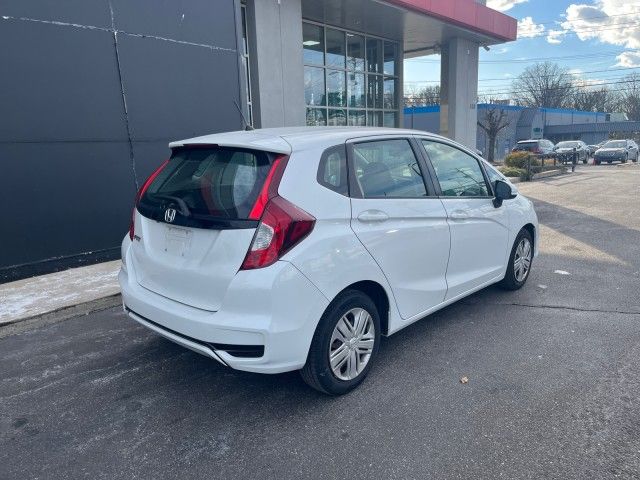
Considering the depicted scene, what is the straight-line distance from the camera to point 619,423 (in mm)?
2775

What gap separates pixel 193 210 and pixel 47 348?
2.27 m

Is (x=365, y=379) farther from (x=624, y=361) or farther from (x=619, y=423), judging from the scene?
(x=624, y=361)

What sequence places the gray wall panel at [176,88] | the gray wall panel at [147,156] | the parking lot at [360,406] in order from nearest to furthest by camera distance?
the parking lot at [360,406] < the gray wall panel at [176,88] < the gray wall panel at [147,156]

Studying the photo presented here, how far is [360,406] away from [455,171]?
7.42 feet

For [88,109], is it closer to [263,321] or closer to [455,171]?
[455,171]

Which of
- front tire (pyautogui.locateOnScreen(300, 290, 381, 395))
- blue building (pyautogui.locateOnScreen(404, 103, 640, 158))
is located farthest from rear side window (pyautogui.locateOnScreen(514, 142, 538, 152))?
front tire (pyautogui.locateOnScreen(300, 290, 381, 395))

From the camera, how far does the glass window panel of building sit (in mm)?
13430

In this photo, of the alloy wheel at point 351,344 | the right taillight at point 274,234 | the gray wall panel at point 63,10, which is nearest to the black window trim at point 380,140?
the right taillight at point 274,234

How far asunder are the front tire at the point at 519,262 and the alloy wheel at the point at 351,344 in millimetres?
2387

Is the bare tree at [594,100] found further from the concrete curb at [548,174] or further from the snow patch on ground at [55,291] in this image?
the snow patch on ground at [55,291]

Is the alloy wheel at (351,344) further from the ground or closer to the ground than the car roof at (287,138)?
closer to the ground

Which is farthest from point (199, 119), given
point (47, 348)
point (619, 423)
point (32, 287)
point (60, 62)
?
point (619, 423)

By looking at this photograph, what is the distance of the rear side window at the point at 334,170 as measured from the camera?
297 cm

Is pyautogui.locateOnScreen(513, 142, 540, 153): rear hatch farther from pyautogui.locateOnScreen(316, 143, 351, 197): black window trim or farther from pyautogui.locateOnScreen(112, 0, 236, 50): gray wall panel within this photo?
pyautogui.locateOnScreen(316, 143, 351, 197): black window trim
